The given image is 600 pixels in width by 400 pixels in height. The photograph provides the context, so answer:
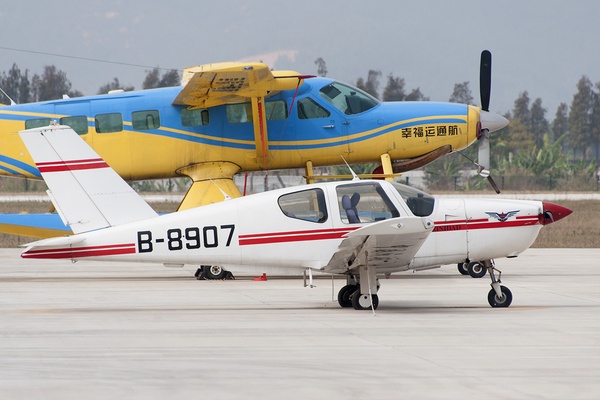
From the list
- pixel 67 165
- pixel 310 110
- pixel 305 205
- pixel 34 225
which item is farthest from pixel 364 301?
pixel 34 225

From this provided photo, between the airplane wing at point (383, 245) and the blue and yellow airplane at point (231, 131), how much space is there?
675 cm

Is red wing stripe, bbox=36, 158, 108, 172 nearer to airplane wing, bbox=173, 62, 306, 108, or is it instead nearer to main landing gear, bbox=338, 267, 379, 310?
main landing gear, bbox=338, 267, 379, 310

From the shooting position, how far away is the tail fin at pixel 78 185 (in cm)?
1434

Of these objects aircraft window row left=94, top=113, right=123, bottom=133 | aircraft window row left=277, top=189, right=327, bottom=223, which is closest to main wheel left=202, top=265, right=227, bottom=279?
aircraft window row left=94, top=113, right=123, bottom=133

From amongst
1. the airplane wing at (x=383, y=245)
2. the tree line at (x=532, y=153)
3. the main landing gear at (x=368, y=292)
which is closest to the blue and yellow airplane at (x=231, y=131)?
the tree line at (x=532, y=153)

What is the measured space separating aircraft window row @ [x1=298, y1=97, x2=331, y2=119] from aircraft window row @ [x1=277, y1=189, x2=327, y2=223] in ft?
22.3

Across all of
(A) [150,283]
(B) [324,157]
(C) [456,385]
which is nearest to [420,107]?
(B) [324,157]

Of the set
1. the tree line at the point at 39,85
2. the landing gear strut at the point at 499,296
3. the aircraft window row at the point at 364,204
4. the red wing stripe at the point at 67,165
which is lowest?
the landing gear strut at the point at 499,296

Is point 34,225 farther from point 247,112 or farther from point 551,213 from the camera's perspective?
point 551,213

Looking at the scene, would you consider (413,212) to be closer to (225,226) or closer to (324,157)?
(225,226)

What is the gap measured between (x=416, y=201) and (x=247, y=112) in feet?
23.8

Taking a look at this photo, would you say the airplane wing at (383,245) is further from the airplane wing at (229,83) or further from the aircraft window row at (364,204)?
the airplane wing at (229,83)

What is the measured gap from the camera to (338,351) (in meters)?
10.5

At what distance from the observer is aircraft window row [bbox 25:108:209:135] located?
20531 millimetres
